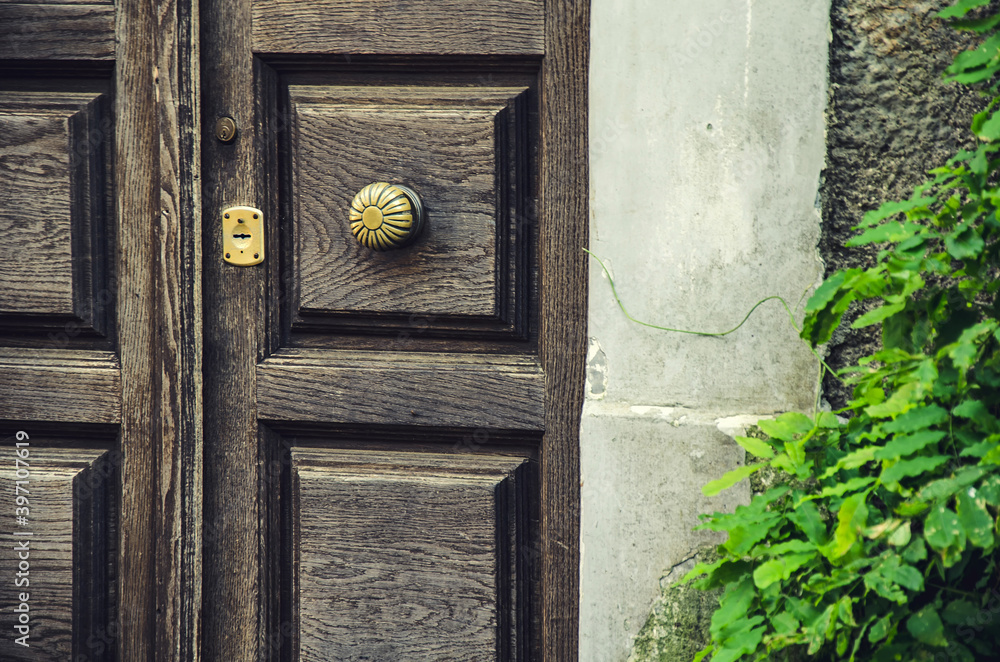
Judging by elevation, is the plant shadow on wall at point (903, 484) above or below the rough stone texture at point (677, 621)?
above

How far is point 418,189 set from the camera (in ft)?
4.32

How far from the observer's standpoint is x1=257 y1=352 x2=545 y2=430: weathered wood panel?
1.32 meters

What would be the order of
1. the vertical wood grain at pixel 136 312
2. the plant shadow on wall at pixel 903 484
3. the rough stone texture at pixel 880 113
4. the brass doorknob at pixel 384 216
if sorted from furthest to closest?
the vertical wood grain at pixel 136 312, the brass doorknob at pixel 384 216, the rough stone texture at pixel 880 113, the plant shadow on wall at pixel 903 484

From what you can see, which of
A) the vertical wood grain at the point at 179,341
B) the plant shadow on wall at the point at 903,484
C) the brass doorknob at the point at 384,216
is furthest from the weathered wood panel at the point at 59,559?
the plant shadow on wall at the point at 903,484

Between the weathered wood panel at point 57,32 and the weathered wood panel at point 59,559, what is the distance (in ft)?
2.68

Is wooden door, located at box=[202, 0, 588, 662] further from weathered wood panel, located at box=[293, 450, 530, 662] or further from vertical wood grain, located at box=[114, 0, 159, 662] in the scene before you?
vertical wood grain, located at box=[114, 0, 159, 662]

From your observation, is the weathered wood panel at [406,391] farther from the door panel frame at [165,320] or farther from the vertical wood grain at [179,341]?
the vertical wood grain at [179,341]

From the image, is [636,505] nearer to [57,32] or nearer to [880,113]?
[880,113]

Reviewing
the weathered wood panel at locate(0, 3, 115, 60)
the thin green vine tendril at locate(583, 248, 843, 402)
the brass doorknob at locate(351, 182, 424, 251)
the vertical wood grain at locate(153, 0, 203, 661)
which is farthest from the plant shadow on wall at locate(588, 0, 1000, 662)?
the weathered wood panel at locate(0, 3, 115, 60)

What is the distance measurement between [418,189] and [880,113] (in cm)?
82

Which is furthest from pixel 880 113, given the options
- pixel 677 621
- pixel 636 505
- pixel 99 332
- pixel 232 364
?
pixel 99 332

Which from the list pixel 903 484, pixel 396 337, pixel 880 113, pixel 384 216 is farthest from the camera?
pixel 396 337

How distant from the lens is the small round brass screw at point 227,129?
137cm

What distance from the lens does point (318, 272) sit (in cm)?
136
